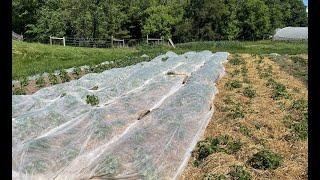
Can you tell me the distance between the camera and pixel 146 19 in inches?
1925

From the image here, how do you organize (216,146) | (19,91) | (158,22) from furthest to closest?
(158,22) → (19,91) → (216,146)

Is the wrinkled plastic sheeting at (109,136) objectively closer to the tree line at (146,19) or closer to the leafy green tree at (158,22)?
the tree line at (146,19)

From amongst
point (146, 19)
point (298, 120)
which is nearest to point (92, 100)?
point (298, 120)

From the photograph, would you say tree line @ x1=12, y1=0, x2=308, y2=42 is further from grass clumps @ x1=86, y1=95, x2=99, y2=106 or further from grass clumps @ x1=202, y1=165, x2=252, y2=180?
grass clumps @ x1=202, y1=165, x2=252, y2=180

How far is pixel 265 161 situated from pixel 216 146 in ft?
2.77

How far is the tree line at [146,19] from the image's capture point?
43312 mm

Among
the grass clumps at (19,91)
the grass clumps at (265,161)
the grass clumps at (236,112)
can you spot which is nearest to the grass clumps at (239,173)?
the grass clumps at (265,161)

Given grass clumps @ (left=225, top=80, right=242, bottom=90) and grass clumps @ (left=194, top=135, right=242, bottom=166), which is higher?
grass clumps @ (left=225, top=80, right=242, bottom=90)

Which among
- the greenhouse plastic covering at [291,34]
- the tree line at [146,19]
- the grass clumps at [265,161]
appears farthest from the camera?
the greenhouse plastic covering at [291,34]

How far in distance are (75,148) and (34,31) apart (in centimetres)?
3937

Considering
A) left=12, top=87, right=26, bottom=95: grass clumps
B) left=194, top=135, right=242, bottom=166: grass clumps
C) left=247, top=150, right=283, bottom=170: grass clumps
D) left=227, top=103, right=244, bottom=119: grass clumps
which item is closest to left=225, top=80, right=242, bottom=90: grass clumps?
left=227, top=103, right=244, bottom=119: grass clumps

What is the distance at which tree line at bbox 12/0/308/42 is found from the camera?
142ft

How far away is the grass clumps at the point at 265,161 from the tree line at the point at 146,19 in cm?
3723

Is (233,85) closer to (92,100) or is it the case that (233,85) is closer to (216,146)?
(92,100)
